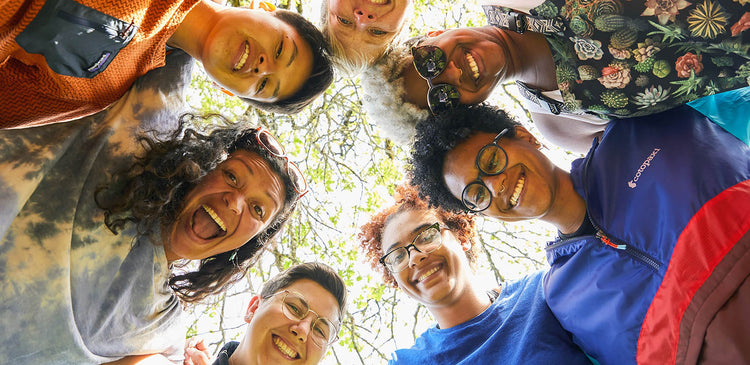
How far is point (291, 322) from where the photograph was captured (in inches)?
114

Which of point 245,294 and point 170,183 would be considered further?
point 245,294

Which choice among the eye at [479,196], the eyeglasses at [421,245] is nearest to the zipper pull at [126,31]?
the eye at [479,196]

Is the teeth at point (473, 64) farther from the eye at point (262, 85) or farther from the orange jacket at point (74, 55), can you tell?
the orange jacket at point (74, 55)

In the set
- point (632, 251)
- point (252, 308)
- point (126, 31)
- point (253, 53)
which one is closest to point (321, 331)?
point (252, 308)

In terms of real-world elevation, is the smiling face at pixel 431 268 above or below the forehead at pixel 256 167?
below

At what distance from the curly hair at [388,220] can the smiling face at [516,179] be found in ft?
2.95

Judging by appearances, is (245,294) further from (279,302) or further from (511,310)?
(511,310)

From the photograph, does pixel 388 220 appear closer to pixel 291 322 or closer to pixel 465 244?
pixel 465 244

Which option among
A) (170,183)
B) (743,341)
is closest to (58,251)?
(170,183)

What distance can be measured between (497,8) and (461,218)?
66.7 inches

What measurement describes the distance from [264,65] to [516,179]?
54.0 inches

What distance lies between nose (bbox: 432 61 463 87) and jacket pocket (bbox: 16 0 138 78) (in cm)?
152

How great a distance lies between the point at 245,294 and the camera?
189 inches

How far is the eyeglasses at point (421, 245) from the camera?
339cm
